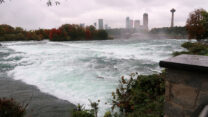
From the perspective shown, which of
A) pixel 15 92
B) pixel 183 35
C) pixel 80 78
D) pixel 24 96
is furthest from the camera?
pixel 183 35

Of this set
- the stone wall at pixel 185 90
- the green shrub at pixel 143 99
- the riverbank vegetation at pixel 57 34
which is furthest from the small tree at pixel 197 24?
the riverbank vegetation at pixel 57 34

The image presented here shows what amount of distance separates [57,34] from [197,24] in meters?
57.2

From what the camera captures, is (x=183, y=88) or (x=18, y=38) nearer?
(x=183, y=88)

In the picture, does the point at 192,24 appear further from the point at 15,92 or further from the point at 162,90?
the point at 15,92

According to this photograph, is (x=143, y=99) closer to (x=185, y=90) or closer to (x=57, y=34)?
(x=185, y=90)

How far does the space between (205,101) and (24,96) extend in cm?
603

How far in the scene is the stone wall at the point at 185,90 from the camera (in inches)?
70.0

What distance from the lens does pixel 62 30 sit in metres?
→ 70.9

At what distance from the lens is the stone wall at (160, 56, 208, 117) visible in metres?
1.78

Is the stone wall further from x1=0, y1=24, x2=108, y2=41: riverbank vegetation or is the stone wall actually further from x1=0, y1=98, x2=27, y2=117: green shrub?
x1=0, y1=24, x2=108, y2=41: riverbank vegetation

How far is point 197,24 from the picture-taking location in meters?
26.1

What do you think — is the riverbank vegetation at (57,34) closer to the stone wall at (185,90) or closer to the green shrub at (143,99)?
the green shrub at (143,99)

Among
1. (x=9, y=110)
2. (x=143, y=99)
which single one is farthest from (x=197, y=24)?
(x=9, y=110)

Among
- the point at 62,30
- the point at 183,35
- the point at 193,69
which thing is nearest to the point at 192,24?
the point at 193,69
